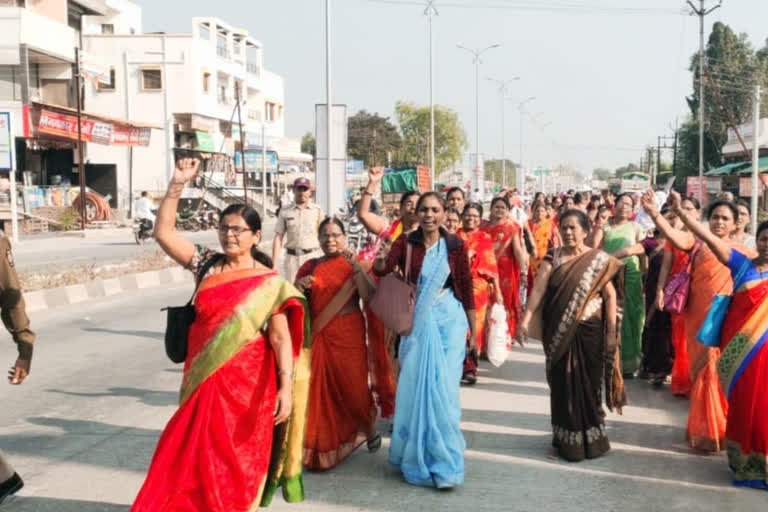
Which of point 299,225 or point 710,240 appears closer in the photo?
point 710,240

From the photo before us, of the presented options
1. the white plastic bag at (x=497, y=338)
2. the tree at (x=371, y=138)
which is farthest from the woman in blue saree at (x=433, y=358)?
the tree at (x=371, y=138)

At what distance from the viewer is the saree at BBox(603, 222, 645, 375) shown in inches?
332

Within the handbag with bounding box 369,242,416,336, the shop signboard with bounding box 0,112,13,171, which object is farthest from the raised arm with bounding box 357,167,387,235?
the shop signboard with bounding box 0,112,13,171

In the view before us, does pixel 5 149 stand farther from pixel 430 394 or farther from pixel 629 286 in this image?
pixel 430 394

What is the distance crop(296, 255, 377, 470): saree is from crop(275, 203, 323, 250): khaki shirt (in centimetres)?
332

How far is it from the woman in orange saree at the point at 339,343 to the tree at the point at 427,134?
273 feet

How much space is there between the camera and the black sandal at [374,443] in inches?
230

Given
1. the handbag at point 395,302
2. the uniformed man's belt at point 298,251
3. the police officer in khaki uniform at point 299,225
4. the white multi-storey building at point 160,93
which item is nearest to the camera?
the handbag at point 395,302

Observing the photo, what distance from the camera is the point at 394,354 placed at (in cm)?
640

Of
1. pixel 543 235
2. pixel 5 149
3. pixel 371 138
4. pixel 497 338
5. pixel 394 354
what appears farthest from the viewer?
pixel 371 138

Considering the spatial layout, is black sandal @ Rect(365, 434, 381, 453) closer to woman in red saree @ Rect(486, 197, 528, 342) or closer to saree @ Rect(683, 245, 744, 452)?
saree @ Rect(683, 245, 744, 452)

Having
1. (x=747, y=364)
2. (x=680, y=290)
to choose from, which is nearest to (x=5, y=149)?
(x=680, y=290)

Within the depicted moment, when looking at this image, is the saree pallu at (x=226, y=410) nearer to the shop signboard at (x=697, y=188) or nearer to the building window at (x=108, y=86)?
the shop signboard at (x=697, y=188)

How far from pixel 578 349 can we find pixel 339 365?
142 cm
